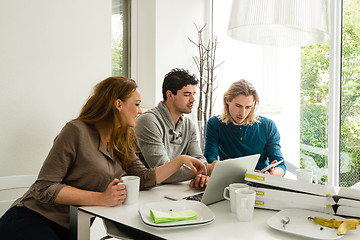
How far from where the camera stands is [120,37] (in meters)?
3.48

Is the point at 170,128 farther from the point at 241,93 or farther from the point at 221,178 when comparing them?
the point at 221,178

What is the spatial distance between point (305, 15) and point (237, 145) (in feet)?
4.58

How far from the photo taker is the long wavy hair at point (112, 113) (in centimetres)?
160

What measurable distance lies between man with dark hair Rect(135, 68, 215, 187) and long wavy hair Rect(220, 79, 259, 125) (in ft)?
0.93

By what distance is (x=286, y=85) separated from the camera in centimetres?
340

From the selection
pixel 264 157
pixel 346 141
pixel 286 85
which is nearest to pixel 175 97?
pixel 264 157

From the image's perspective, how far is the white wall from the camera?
2.26 m

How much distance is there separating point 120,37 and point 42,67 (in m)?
1.22

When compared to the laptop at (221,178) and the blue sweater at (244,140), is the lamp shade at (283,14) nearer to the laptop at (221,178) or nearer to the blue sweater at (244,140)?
the laptop at (221,178)

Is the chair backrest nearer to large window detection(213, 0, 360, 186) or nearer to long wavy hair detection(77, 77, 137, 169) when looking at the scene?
long wavy hair detection(77, 77, 137, 169)

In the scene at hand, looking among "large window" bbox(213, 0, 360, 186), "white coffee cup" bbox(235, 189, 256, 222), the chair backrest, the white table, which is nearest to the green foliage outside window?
"large window" bbox(213, 0, 360, 186)

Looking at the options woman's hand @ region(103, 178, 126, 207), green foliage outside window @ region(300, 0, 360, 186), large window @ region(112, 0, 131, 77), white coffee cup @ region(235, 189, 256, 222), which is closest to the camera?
white coffee cup @ region(235, 189, 256, 222)

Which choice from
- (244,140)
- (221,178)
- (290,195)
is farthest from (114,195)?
(244,140)

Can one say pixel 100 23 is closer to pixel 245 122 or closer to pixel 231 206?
pixel 245 122
